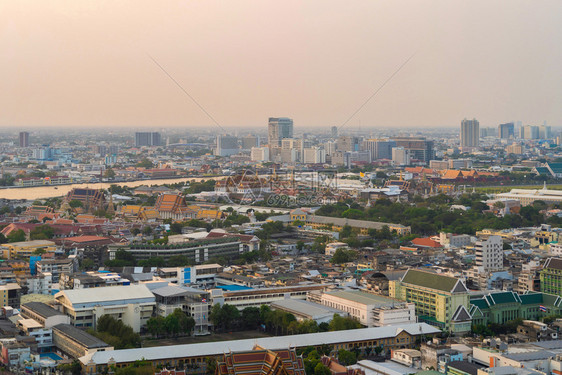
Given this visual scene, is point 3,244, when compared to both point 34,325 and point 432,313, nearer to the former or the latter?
point 34,325

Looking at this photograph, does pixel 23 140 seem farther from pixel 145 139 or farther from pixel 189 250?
pixel 189 250

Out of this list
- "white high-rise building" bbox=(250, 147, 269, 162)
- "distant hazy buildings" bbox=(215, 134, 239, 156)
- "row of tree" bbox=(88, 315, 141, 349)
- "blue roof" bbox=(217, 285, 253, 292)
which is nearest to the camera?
"row of tree" bbox=(88, 315, 141, 349)

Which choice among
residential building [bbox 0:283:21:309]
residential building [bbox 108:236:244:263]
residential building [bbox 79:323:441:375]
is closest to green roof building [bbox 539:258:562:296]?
residential building [bbox 79:323:441:375]

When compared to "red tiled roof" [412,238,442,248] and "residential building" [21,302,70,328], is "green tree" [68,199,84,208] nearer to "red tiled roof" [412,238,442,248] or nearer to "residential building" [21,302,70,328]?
"red tiled roof" [412,238,442,248]

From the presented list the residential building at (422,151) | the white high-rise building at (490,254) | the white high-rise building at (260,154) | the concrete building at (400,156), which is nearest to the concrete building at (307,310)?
the white high-rise building at (490,254)

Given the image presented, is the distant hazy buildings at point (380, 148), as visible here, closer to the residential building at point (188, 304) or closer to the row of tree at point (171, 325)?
the residential building at point (188, 304)

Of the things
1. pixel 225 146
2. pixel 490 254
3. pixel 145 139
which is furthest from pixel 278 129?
pixel 490 254
